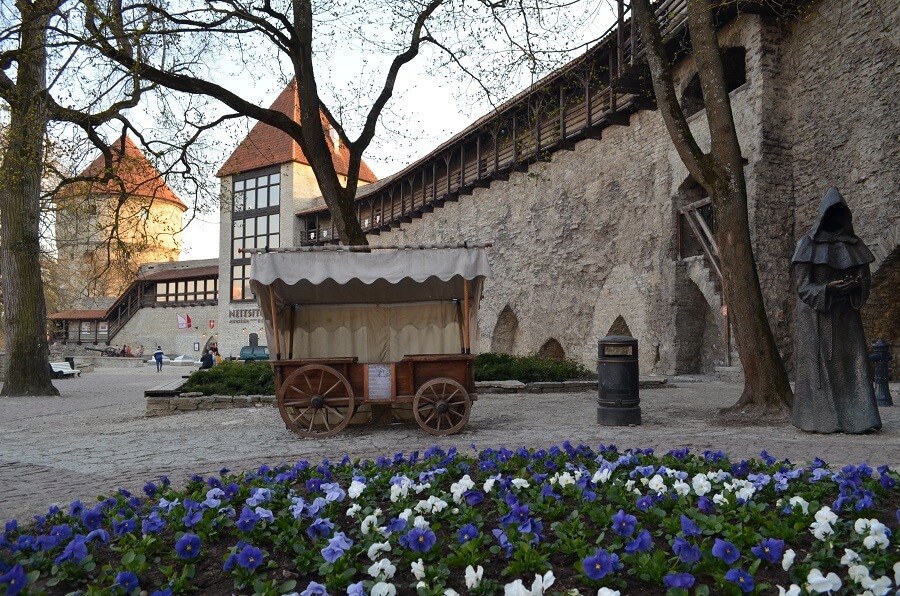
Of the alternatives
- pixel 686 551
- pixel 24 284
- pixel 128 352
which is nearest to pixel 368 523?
pixel 686 551

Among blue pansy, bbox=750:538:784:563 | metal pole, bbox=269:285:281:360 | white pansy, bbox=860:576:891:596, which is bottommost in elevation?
white pansy, bbox=860:576:891:596

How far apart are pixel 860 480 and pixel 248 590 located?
3123 millimetres

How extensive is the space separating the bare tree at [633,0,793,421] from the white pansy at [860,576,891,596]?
5709 mm

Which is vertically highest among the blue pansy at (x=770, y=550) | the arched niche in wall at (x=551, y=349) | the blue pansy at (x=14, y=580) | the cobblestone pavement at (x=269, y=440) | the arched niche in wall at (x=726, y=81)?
the arched niche in wall at (x=726, y=81)

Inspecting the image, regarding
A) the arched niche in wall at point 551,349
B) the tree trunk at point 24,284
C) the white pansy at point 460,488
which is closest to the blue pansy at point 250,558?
the white pansy at point 460,488

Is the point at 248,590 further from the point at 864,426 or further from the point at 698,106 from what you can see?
the point at 698,106

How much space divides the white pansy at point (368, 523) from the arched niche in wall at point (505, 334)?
2376 cm

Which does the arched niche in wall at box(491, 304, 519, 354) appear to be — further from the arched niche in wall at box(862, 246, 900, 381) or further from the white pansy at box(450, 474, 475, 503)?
the white pansy at box(450, 474, 475, 503)

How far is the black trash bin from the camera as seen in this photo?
7.77 meters

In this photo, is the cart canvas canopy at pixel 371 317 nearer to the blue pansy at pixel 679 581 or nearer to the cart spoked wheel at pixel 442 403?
the cart spoked wheel at pixel 442 403

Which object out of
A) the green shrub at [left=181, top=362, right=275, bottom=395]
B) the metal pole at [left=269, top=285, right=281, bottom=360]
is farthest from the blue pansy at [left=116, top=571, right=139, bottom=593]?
the green shrub at [left=181, top=362, right=275, bottom=395]

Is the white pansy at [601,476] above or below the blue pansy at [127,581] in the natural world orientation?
above

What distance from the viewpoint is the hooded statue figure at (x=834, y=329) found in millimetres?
6762

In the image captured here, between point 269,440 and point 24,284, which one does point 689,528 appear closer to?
point 269,440
